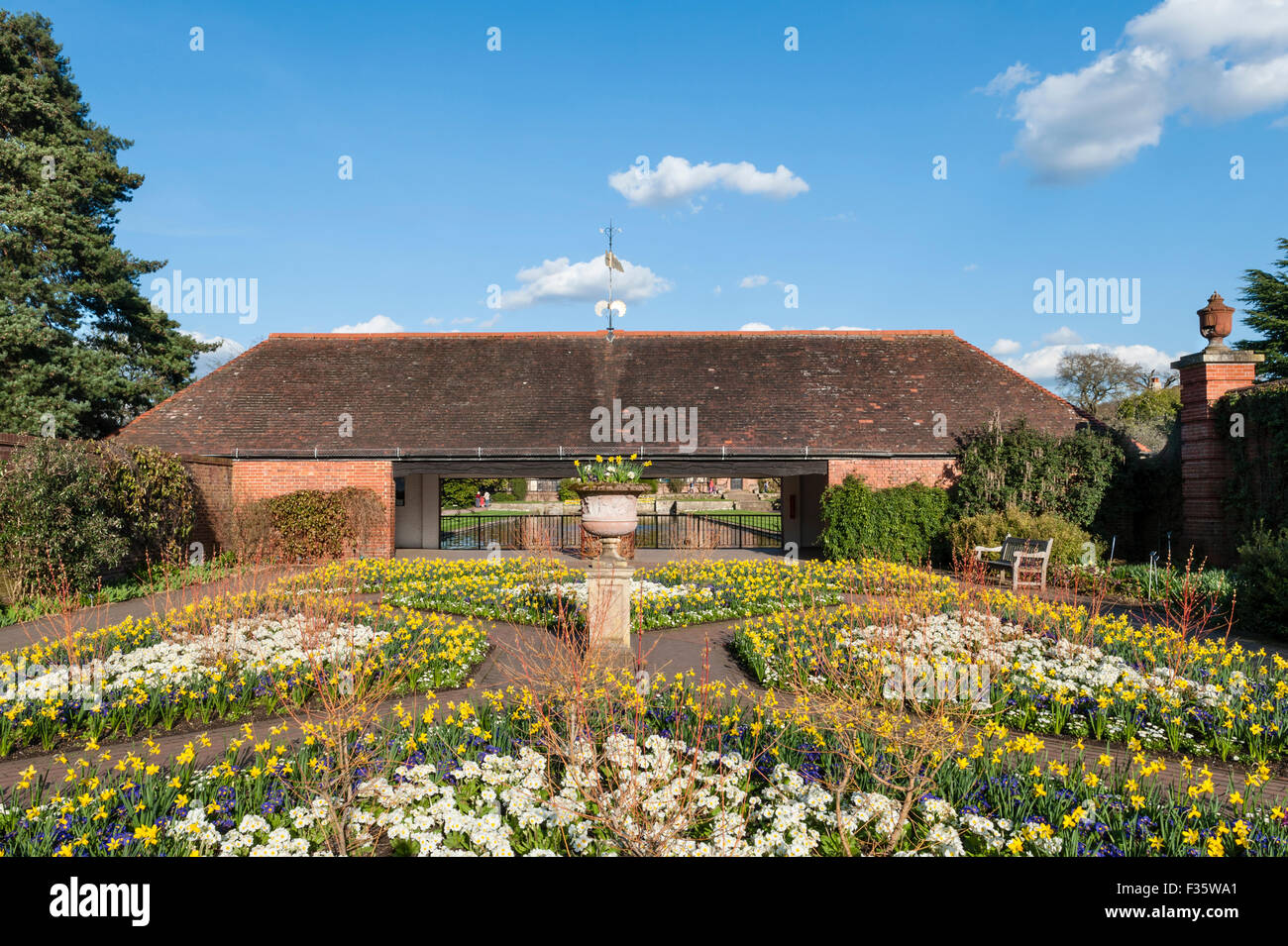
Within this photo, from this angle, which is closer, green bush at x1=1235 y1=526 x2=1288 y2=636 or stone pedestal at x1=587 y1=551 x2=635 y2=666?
stone pedestal at x1=587 y1=551 x2=635 y2=666

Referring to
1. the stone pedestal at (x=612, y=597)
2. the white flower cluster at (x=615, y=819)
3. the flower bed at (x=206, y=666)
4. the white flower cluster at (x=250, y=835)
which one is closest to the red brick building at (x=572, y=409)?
the flower bed at (x=206, y=666)

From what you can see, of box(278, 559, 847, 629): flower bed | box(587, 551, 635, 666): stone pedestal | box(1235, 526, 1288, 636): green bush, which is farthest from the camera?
box(278, 559, 847, 629): flower bed

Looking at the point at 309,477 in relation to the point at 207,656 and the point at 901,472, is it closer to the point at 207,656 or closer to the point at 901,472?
the point at 207,656

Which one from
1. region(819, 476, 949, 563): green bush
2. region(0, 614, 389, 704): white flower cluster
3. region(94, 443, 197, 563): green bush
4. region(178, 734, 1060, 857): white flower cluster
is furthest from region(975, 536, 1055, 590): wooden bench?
region(94, 443, 197, 563): green bush

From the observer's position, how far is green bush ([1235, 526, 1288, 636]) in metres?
7.54

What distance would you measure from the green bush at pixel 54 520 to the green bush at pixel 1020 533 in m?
13.3

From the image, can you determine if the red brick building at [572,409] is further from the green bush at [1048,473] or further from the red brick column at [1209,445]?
the red brick column at [1209,445]

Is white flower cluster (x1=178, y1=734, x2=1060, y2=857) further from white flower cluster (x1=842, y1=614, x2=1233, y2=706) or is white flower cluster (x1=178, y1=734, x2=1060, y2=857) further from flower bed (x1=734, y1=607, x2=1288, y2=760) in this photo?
white flower cluster (x1=842, y1=614, x2=1233, y2=706)

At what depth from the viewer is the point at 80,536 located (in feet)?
31.6

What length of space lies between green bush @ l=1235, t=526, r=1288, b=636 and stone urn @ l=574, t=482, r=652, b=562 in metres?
6.74

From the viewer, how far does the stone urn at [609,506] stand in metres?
7.02
